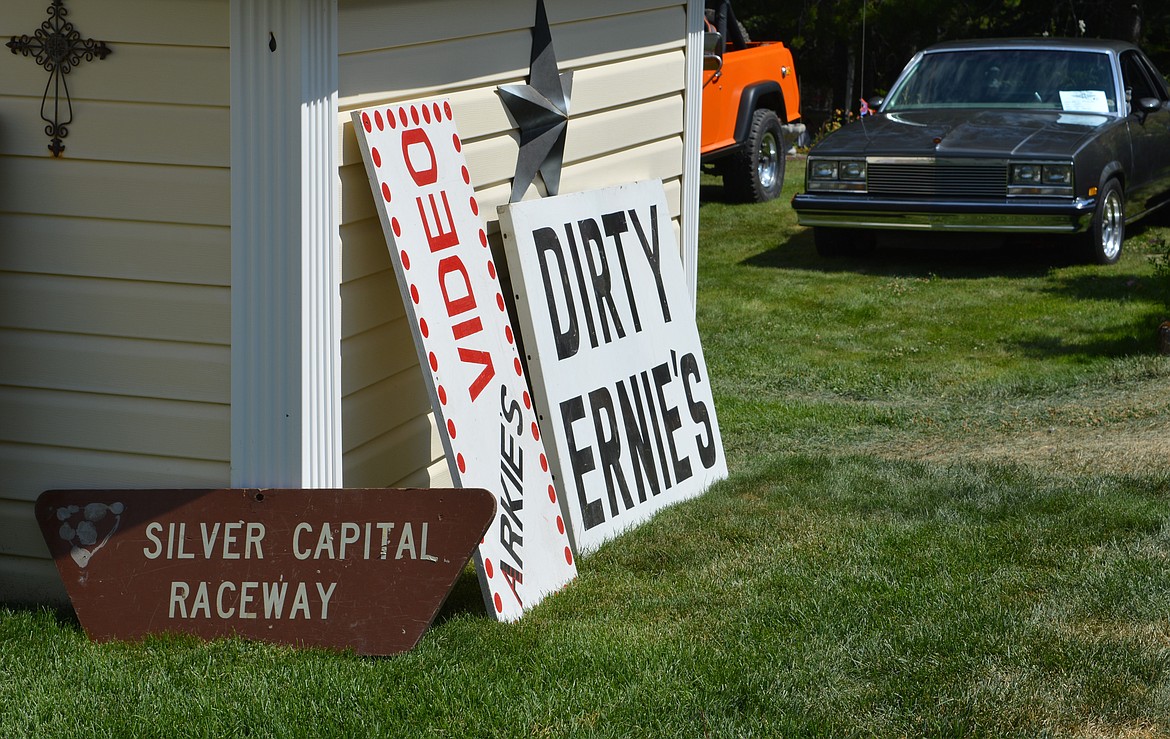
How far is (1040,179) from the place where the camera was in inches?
400

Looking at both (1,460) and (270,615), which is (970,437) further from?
(1,460)

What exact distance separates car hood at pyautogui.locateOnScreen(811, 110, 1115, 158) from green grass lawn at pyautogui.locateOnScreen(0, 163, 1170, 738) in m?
3.47

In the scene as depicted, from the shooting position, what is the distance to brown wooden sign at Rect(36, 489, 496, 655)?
147 inches

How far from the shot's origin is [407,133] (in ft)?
13.9

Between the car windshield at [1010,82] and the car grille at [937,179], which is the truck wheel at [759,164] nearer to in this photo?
the car windshield at [1010,82]

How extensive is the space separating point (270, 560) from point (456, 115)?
68.5 inches

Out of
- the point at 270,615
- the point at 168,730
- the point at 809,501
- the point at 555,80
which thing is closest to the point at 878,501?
the point at 809,501

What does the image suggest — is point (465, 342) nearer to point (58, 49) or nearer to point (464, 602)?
point (464, 602)

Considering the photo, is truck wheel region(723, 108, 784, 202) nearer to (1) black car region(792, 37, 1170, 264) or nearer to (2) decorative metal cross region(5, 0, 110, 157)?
(1) black car region(792, 37, 1170, 264)

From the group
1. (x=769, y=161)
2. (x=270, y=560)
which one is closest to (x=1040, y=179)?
(x=769, y=161)

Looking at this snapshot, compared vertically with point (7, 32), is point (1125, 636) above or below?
below

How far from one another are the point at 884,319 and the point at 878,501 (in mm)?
4576

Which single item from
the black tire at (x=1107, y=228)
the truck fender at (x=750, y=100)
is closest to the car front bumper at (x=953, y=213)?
the black tire at (x=1107, y=228)

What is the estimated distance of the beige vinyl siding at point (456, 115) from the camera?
414 cm
